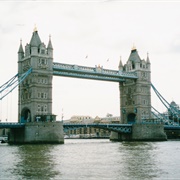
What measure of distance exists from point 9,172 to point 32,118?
151ft

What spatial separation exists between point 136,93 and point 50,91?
26298 millimetres

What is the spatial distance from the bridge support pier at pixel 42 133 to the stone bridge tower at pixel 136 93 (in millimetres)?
29174

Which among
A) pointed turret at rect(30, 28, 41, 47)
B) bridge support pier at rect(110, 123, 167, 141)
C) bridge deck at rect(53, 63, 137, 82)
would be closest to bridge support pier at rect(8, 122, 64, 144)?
bridge deck at rect(53, 63, 137, 82)

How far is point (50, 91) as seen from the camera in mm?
76750

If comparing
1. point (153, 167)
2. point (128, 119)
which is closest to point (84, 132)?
point (128, 119)

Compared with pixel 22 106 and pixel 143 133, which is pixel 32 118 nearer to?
pixel 22 106

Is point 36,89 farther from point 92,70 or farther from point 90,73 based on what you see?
point 92,70

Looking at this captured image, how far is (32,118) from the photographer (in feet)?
240

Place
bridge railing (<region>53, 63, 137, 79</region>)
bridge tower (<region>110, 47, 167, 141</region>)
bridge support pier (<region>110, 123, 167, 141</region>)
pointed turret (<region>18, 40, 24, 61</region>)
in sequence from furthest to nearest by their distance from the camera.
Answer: bridge tower (<region>110, 47, 167, 141</region>) → bridge support pier (<region>110, 123, 167, 141</region>) → pointed turret (<region>18, 40, 24, 61</region>) → bridge railing (<region>53, 63, 137, 79</region>)

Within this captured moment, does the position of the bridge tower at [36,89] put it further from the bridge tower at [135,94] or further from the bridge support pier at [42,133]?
the bridge tower at [135,94]

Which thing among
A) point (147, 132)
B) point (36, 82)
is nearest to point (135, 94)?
point (147, 132)

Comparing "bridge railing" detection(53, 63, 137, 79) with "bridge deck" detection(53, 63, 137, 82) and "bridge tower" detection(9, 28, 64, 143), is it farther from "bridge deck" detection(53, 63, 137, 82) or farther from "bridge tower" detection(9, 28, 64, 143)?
"bridge tower" detection(9, 28, 64, 143)

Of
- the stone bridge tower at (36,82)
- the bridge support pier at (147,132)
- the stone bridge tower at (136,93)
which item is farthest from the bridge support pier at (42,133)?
the stone bridge tower at (136,93)

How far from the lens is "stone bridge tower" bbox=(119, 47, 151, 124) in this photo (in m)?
93.2
